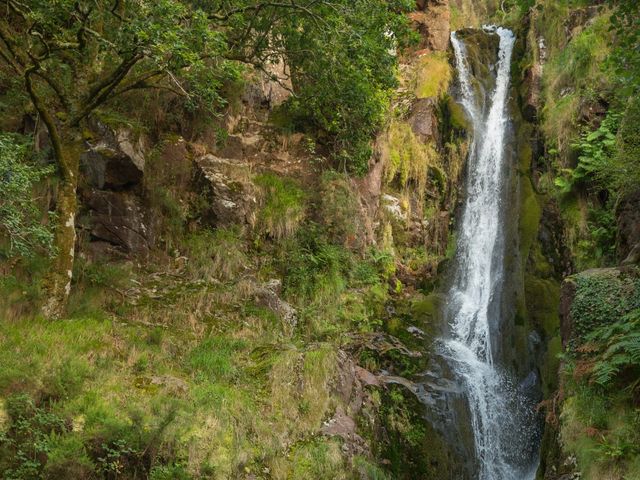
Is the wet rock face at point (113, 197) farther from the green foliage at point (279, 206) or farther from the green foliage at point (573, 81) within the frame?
the green foliage at point (573, 81)

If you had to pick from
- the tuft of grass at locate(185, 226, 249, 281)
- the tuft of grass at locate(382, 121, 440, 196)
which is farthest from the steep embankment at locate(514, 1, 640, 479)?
the tuft of grass at locate(185, 226, 249, 281)

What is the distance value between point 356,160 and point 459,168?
5224 mm

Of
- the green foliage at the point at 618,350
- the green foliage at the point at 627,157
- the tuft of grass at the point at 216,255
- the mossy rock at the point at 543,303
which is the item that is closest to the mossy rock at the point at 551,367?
the mossy rock at the point at 543,303

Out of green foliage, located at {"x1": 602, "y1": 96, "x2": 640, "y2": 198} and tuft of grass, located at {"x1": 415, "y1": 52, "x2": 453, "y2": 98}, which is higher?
tuft of grass, located at {"x1": 415, "y1": 52, "x2": 453, "y2": 98}

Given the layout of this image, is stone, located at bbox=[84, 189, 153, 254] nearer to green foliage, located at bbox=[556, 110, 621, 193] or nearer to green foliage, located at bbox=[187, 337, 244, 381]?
green foliage, located at bbox=[187, 337, 244, 381]

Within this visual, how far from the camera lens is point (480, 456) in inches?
384

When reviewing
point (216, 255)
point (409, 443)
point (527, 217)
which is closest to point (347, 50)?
point (216, 255)

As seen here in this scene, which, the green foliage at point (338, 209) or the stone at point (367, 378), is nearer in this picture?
the stone at point (367, 378)

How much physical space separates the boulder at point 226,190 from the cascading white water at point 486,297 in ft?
19.0

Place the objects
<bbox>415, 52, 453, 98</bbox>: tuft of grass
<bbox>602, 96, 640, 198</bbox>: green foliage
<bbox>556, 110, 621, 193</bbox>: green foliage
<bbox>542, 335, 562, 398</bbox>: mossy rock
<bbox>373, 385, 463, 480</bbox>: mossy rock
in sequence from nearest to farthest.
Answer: <bbox>373, 385, 463, 480</bbox>: mossy rock, <bbox>602, 96, 640, 198</bbox>: green foliage, <bbox>542, 335, 562, 398</bbox>: mossy rock, <bbox>556, 110, 621, 193</bbox>: green foliage, <bbox>415, 52, 453, 98</bbox>: tuft of grass

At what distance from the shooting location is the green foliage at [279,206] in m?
12.2

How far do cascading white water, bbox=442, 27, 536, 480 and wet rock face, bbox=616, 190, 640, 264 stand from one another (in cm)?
346

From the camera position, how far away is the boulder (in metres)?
11.8

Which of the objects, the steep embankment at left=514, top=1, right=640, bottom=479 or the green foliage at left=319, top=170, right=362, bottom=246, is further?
the green foliage at left=319, top=170, right=362, bottom=246
